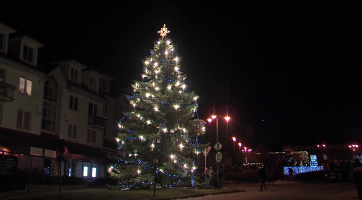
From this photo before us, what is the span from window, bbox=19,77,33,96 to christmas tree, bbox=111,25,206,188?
11.3 m

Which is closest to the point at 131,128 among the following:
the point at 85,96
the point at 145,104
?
the point at 145,104

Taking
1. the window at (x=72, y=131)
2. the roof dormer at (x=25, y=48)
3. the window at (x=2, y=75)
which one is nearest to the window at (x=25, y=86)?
the roof dormer at (x=25, y=48)

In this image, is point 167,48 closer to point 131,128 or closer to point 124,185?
point 131,128

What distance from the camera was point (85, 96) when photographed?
3844 centimetres

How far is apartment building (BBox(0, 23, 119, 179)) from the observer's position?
92.9ft

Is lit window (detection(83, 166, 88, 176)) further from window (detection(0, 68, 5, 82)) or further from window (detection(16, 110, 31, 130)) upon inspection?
window (detection(0, 68, 5, 82))

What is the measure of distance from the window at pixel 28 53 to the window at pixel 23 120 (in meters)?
4.49

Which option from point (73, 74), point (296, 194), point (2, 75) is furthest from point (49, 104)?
point (296, 194)

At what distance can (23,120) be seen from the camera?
30.0 meters

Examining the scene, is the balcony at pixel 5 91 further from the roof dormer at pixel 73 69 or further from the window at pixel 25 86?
the roof dormer at pixel 73 69

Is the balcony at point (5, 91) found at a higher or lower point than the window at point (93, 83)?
lower

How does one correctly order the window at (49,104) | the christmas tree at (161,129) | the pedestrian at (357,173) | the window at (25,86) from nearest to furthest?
1. the pedestrian at (357,173)
2. the christmas tree at (161,129)
3. the window at (25,86)
4. the window at (49,104)

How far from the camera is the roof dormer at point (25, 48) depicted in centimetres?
3005

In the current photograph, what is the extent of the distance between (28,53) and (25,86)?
2.87 meters
